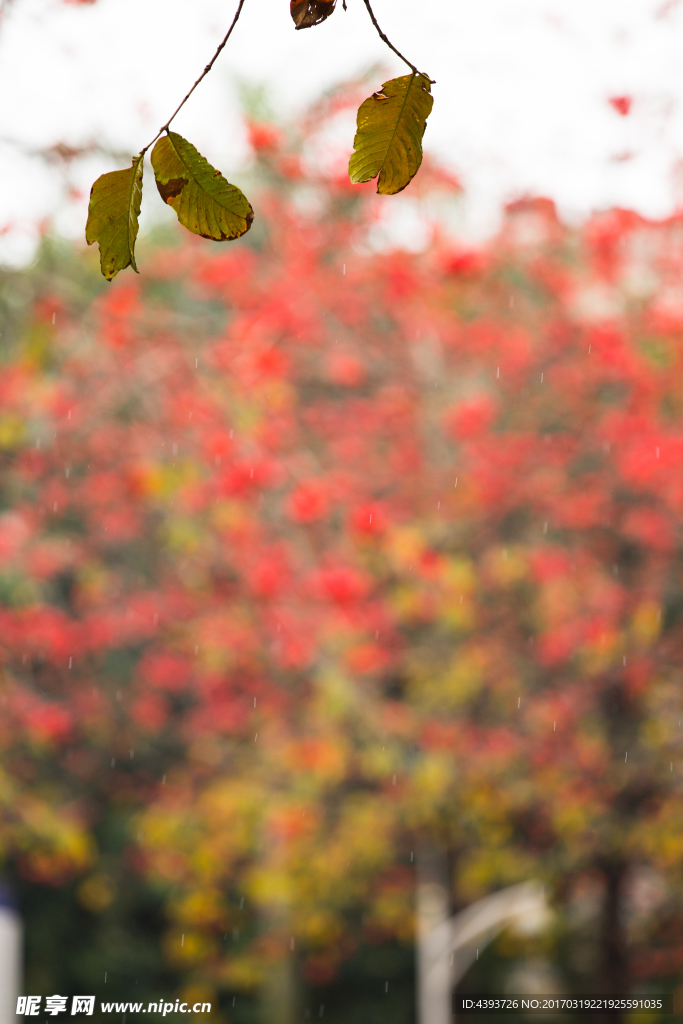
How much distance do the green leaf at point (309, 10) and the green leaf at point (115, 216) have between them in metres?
0.19

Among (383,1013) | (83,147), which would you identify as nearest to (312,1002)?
(383,1013)

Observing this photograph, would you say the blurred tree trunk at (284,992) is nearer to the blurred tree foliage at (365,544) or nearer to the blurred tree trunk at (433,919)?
the blurred tree foliage at (365,544)

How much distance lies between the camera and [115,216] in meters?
0.84

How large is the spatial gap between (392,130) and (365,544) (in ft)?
10.4

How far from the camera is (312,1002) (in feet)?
27.6

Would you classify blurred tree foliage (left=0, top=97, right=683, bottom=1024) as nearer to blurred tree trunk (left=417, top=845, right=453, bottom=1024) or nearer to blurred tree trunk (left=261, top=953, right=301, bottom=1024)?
blurred tree trunk (left=261, top=953, right=301, bottom=1024)

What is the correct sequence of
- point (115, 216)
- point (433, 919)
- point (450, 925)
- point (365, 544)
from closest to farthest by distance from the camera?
1. point (115, 216)
2. point (365, 544)
3. point (450, 925)
4. point (433, 919)

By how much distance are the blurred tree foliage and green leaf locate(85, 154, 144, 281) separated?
7.89 ft

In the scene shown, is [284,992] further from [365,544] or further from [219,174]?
[219,174]

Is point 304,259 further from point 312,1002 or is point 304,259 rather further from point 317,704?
point 312,1002

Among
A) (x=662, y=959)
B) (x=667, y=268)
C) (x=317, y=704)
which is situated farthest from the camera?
(x=662, y=959)

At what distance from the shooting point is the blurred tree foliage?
4.05m

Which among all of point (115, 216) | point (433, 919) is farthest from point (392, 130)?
point (433, 919)

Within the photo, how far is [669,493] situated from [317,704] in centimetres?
199
